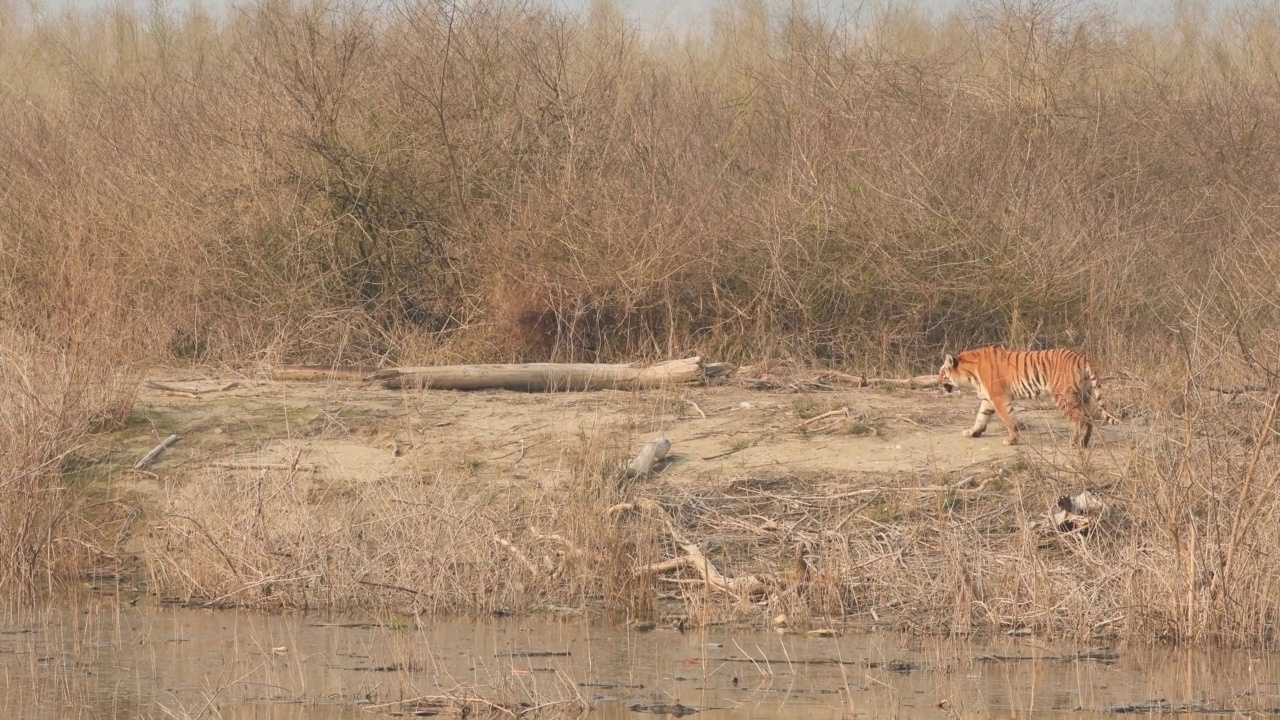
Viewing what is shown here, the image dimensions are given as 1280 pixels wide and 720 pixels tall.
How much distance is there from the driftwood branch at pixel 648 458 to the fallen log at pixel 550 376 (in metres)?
1.83

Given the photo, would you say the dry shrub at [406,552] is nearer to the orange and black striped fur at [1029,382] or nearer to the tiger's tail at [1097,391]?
the orange and black striped fur at [1029,382]

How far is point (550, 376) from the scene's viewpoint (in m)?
12.8

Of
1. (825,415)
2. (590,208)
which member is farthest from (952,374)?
(590,208)

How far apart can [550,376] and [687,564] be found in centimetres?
383

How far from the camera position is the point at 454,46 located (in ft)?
49.6

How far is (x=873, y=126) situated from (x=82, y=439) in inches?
272

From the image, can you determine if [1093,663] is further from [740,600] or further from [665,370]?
[665,370]

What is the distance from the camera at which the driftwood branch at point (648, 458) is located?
10.4m

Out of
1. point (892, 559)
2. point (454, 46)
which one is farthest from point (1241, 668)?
point (454, 46)

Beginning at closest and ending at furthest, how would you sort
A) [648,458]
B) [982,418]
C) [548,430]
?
[648,458] < [982,418] < [548,430]

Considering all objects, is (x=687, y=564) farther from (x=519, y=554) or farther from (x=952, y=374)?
(x=952, y=374)

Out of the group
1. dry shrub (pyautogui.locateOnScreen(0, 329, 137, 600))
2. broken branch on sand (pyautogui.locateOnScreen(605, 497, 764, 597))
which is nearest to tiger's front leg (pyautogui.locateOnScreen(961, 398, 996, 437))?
broken branch on sand (pyautogui.locateOnScreen(605, 497, 764, 597))

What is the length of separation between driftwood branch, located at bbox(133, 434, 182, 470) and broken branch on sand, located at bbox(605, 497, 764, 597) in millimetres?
3408

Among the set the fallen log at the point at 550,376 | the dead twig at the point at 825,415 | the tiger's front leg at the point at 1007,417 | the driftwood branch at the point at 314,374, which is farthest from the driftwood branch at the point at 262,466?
the tiger's front leg at the point at 1007,417
